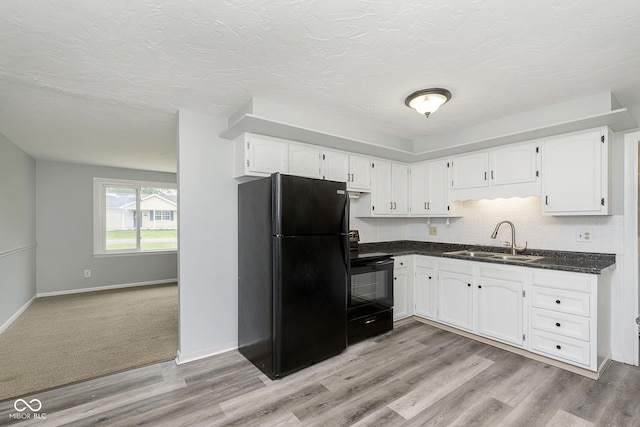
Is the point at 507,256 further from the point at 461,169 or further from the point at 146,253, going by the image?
the point at 146,253

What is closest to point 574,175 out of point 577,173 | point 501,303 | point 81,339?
point 577,173

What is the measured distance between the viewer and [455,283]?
132 inches

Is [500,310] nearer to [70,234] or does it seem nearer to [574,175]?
[574,175]

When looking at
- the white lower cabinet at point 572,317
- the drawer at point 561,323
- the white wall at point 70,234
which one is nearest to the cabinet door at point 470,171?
the white lower cabinet at point 572,317

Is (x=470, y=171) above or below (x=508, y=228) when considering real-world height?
above

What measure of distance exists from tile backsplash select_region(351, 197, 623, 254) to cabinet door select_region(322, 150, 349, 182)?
0.79 meters

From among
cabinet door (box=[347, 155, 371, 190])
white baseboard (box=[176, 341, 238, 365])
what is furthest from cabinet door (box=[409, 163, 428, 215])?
white baseboard (box=[176, 341, 238, 365])

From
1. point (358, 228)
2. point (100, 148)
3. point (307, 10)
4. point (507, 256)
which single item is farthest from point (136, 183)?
point (507, 256)

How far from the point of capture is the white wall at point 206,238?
2.75 metres

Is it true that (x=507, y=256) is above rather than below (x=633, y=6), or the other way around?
below

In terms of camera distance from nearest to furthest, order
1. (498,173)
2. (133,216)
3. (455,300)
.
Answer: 1. (498,173)
2. (455,300)
3. (133,216)

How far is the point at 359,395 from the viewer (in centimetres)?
221

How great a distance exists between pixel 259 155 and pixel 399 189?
2053mm

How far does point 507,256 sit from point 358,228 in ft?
5.74
